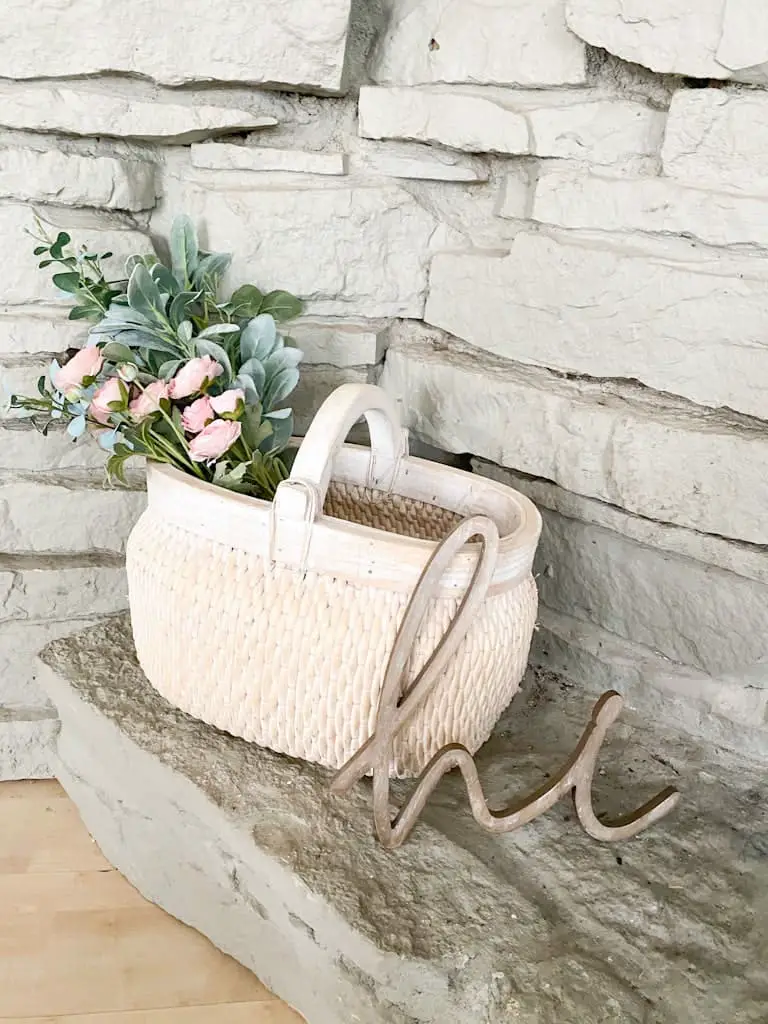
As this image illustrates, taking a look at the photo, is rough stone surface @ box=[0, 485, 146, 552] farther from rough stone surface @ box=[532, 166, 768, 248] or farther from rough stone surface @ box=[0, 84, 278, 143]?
rough stone surface @ box=[532, 166, 768, 248]

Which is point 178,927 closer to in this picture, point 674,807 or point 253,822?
point 253,822

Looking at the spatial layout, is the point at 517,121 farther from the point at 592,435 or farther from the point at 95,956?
the point at 95,956

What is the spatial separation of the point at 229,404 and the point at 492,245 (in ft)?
1.23

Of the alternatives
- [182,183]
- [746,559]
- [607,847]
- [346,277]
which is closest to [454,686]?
[607,847]

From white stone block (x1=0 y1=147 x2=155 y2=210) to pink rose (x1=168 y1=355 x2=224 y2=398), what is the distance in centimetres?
26

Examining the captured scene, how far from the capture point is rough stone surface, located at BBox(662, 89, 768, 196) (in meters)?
0.82

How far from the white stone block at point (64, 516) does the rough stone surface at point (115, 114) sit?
372 millimetres

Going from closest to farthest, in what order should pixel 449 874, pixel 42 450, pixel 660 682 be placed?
pixel 449 874 < pixel 660 682 < pixel 42 450

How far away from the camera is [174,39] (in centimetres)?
95

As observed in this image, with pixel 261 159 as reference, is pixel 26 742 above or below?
below

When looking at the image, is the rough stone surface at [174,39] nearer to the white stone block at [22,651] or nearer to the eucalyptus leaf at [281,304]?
the eucalyptus leaf at [281,304]

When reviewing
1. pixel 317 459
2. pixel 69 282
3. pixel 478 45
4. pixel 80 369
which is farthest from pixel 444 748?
pixel 478 45

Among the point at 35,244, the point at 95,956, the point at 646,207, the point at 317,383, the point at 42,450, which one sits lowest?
the point at 95,956

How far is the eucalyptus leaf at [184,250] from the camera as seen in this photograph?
3.15 feet
